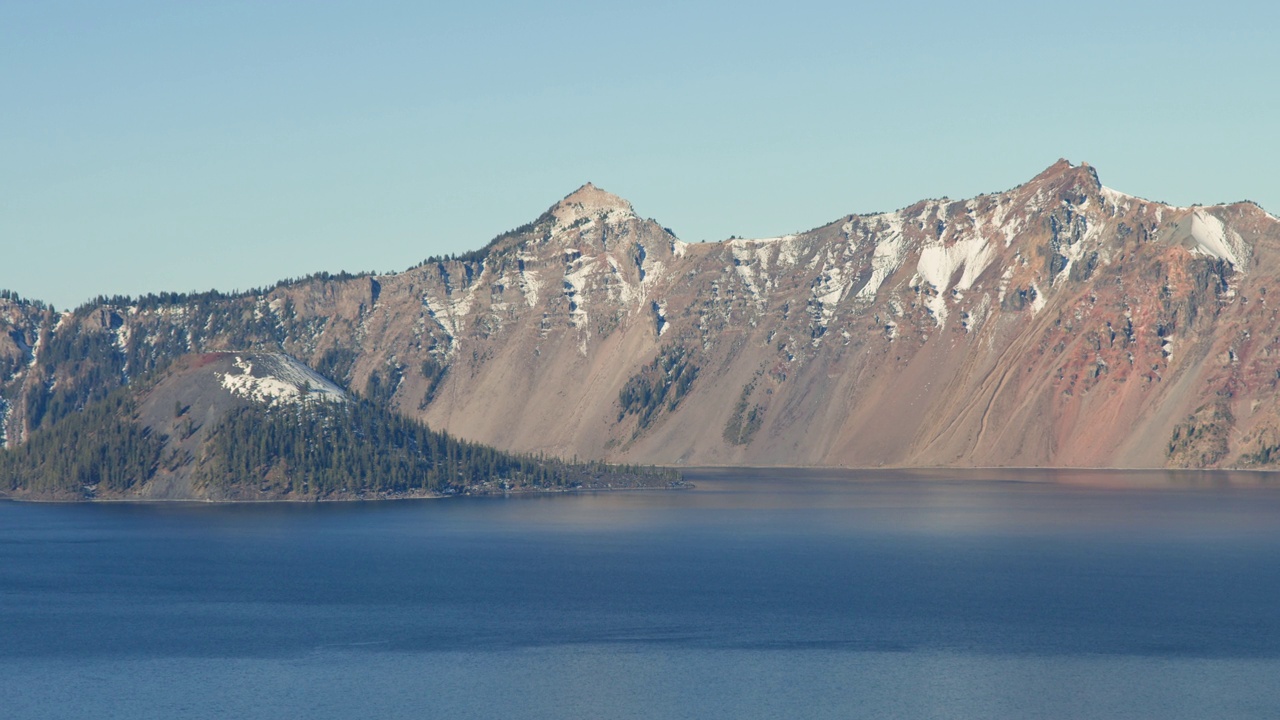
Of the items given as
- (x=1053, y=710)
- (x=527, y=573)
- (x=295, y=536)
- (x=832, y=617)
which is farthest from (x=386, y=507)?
(x=1053, y=710)

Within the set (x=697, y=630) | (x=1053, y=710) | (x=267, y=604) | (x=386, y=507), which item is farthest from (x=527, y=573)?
(x=386, y=507)

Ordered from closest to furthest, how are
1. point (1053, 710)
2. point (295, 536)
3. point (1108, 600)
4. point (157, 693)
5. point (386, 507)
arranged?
point (1053, 710), point (157, 693), point (1108, 600), point (295, 536), point (386, 507)

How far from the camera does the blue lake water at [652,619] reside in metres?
75.4

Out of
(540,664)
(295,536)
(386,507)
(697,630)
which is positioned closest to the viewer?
(540,664)

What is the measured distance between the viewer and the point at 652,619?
320 feet

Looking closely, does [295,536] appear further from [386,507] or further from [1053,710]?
[1053,710]

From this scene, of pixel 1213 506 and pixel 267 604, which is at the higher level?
pixel 1213 506

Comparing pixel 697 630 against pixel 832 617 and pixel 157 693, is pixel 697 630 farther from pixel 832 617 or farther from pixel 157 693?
pixel 157 693

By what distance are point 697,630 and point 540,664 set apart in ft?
42.8

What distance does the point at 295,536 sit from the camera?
6097 inches

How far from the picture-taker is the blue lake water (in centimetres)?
7544

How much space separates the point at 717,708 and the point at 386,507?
427 feet

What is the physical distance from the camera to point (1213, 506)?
178125 mm

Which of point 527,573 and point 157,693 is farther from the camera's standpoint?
point 527,573
